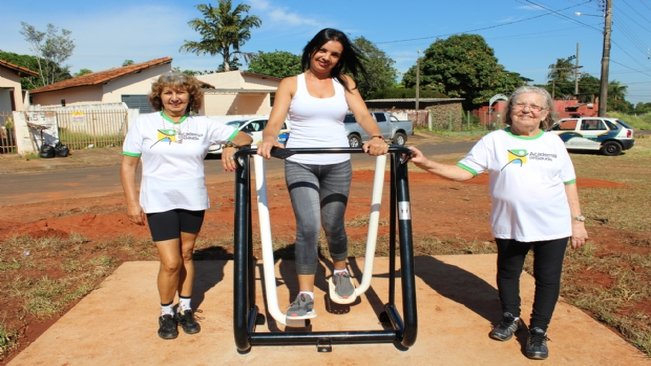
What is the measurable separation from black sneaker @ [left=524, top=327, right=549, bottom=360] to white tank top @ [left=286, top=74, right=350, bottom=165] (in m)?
1.45

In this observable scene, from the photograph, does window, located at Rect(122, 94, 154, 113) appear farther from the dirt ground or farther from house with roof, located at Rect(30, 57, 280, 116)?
the dirt ground

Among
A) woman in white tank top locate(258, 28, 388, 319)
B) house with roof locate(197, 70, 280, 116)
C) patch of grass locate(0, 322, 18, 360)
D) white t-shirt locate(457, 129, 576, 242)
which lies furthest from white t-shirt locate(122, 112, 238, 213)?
house with roof locate(197, 70, 280, 116)

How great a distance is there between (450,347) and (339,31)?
1.88m

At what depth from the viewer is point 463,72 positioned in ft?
147

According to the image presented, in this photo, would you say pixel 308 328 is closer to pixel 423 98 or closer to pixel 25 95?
pixel 25 95

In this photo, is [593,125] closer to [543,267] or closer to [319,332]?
[543,267]

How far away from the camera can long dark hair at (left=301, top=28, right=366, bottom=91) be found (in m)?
3.02

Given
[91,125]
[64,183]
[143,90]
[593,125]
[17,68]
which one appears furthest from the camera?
[143,90]

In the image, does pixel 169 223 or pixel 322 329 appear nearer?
pixel 169 223

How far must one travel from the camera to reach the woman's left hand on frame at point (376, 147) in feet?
8.99

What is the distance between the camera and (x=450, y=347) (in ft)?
9.50

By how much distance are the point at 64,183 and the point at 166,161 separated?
34.7 ft

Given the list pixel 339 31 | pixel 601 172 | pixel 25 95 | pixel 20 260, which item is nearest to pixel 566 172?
pixel 339 31

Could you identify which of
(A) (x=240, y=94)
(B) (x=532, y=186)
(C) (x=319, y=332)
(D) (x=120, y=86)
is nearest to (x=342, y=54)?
(B) (x=532, y=186)
